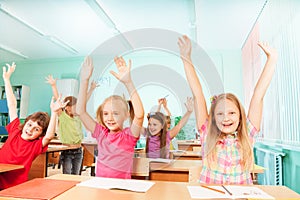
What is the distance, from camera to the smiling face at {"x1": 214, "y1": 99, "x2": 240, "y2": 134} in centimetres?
140

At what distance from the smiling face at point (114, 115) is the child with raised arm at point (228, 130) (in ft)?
1.61

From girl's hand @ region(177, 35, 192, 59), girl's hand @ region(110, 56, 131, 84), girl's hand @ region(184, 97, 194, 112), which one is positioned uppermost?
girl's hand @ region(177, 35, 192, 59)

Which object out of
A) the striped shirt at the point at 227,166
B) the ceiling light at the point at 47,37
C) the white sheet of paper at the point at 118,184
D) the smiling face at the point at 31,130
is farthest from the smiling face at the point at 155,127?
the ceiling light at the point at 47,37

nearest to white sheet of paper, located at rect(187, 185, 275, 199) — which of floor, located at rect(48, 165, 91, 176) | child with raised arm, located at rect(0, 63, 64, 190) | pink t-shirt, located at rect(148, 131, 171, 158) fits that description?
child with raised arm, located at rect(0, 63, 64, 190)

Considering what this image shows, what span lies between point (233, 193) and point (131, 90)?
757mm

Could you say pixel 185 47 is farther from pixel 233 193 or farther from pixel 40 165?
pixel 40 165

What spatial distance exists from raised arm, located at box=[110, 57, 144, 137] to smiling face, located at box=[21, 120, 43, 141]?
2.69ft

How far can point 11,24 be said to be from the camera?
4.35 metres

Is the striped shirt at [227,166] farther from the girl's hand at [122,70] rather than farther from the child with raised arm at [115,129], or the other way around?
the girl's hand at [122,70]

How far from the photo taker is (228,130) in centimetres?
140

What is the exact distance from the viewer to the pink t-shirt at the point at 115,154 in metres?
1.46

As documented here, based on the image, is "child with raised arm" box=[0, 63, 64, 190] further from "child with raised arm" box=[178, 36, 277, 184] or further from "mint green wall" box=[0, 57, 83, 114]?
"mint green wall" box=[0, 57, 83, 114]

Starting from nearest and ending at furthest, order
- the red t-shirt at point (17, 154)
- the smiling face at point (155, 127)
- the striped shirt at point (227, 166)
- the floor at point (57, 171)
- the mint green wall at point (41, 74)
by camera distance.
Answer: the striped shirt at point (227, 166)
the red t-shirt at point (17, 154)
the smiling face at point (155, 127)
the floor at point (57, 171)
the mint green wall at point (41, 74)

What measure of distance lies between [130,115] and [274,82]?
2163 mm
